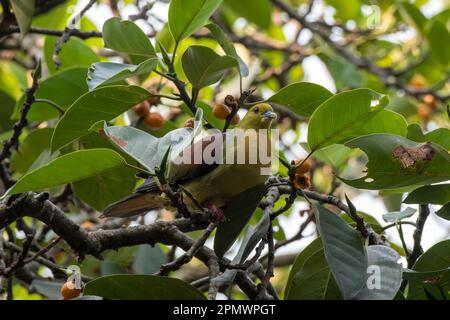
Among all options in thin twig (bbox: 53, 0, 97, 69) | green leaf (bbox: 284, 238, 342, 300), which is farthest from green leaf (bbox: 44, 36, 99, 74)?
green leaf (bbox: 284, 238, 342, 300)

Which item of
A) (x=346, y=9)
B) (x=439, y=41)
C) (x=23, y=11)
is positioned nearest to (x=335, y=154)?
(x=23, y=11)

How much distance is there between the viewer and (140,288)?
2381 mm

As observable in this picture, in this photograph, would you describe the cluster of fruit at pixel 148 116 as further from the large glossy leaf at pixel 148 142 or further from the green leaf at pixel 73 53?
the large glossy leaf at pixel 148 142

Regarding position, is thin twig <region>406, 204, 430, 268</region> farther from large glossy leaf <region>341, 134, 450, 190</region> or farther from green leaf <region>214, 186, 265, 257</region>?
green leaf <region>214, 186, 265, 257</region>

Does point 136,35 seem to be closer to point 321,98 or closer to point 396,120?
point 321,98

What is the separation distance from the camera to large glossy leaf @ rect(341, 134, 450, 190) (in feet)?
7.63

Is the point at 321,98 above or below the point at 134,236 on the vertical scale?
above

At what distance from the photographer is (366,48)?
6.39 m

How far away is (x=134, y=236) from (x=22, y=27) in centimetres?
112

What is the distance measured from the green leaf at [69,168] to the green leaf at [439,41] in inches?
140

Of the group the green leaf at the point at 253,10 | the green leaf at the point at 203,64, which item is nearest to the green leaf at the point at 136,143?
the green leaf at the point at 203,64

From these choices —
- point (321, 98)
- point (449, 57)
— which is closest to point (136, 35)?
point (321, 98)

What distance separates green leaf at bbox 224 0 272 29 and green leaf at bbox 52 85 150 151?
261 centimetres

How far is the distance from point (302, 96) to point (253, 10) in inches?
102
